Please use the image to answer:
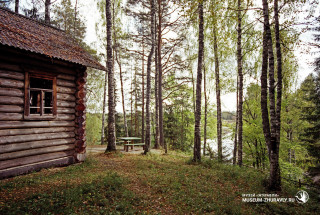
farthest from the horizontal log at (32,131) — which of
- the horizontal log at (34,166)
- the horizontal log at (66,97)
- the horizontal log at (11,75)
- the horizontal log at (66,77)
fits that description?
the horizontal log at (66,77)

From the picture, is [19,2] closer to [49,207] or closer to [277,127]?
[49,207]

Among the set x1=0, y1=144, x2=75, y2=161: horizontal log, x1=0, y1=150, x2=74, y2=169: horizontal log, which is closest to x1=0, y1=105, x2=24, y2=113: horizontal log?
x1=0, y1=144, x2=75, y2=161: horizontal log

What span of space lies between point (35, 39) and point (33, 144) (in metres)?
4.27

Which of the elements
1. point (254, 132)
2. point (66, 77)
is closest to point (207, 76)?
point (254, 132)

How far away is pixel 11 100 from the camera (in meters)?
6.31

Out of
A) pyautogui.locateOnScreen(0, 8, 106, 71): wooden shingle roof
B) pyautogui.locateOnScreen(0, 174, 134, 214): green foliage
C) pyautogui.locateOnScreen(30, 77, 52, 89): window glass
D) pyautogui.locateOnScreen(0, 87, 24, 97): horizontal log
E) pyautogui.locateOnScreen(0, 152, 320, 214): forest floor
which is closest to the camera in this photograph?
pyautogui.locateOnScreen(0, 174, 134, 214): green foliage

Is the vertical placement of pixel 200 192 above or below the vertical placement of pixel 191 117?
below

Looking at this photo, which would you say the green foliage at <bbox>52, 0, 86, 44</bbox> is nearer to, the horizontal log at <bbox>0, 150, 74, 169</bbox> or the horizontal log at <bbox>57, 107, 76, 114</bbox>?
the horizontal log at <bbox>57, 107, 76, 114</bbox>

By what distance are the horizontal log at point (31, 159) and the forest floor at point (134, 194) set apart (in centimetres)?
55

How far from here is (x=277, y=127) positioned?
19.5 feet

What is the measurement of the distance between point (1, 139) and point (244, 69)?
47.8 ft

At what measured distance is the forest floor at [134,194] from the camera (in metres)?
4.26

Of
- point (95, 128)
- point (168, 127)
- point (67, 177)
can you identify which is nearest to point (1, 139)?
point (67, 177)

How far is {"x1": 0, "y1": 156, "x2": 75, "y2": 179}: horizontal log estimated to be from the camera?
6042 millimetres
